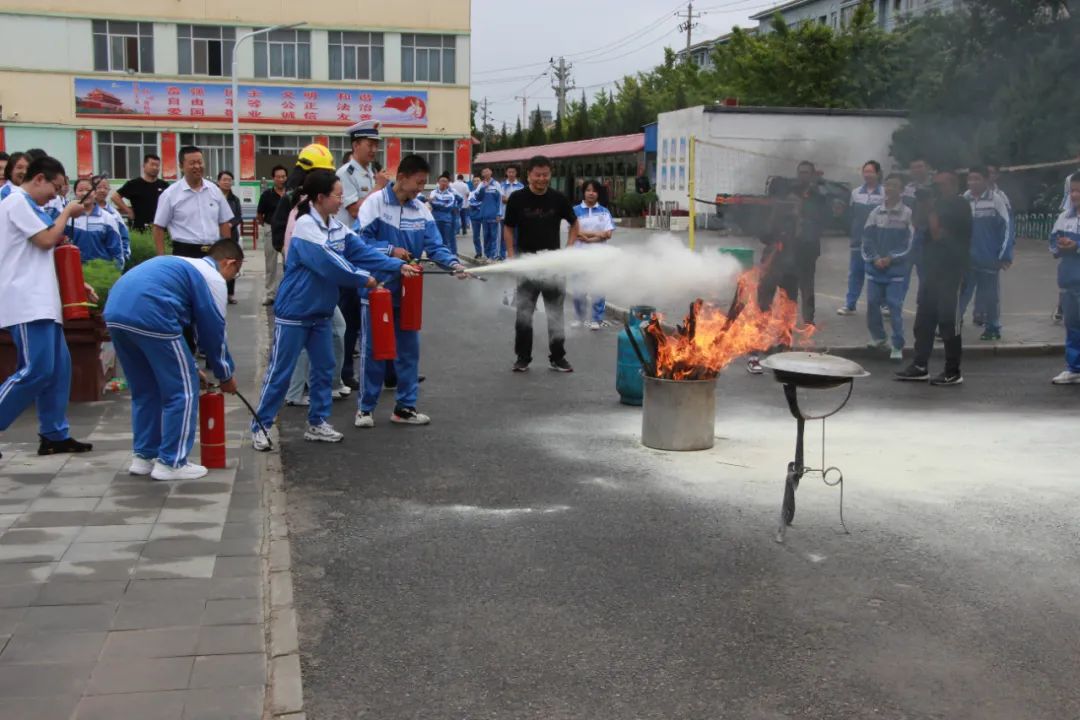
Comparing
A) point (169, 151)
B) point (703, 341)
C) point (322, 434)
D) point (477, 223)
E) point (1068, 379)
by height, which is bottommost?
point (322, 434)

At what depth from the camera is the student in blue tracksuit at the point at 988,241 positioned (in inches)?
520

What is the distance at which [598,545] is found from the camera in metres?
5.91

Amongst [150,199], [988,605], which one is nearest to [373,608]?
[988,605]

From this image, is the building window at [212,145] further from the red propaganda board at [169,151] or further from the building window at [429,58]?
the building window at [429,58]

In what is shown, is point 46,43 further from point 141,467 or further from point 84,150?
point 141,467

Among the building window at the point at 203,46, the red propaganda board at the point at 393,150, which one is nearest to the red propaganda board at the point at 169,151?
the building window at the point at 203,46

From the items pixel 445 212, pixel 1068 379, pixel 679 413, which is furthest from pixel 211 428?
pixel 445 212

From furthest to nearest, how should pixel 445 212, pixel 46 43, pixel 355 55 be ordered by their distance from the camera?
pixel 355 55 → pixel 46 43 → pixel 445 212

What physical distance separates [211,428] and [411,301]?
2.03 metres

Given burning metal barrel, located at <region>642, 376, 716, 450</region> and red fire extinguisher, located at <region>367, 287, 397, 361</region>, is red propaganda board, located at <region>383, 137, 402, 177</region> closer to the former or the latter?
red fire extinguisher, located at <region>367, 287, 397, 361</region>

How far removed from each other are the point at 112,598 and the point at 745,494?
3.73 metres

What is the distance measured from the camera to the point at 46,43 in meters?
46.7

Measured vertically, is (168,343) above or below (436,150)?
below

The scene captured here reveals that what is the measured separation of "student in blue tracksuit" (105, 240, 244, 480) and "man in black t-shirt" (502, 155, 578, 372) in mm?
4654
